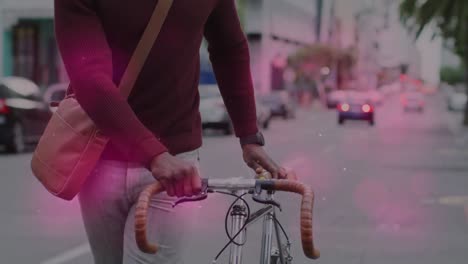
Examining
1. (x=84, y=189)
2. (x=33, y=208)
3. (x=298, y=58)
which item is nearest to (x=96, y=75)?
(x=84, y=189)

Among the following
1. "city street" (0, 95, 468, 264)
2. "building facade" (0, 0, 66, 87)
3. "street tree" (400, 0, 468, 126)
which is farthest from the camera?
"building facade" (0, 0, 66, 87)

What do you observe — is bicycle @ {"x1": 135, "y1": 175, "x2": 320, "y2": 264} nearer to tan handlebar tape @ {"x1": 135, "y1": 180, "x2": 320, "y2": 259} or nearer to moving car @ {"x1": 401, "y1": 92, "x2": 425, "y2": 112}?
tan handlebar tape @ {"x1": 135, "y1": 180, "x2": 320, "y2": 259}

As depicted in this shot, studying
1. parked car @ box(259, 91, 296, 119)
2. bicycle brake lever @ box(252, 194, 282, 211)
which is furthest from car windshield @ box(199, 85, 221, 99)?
bicycle brake lever @ box(252, 194, 282, 211)

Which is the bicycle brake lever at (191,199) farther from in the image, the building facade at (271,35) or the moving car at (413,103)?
the moving car at (413,103)

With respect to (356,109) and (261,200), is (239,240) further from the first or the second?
(356,109)

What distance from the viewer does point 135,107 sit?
116 inches

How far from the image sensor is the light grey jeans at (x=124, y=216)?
2.93 metres

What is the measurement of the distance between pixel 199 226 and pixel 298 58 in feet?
248

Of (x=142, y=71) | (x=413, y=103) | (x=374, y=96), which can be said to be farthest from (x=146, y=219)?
(x=413, y=103)

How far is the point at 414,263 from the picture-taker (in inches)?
307

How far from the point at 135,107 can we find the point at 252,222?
48cm

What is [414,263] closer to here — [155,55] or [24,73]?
[155,55]

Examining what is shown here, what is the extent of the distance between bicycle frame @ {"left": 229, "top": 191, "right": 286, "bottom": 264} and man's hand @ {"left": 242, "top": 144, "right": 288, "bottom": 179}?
143 mm

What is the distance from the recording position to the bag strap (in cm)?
282
